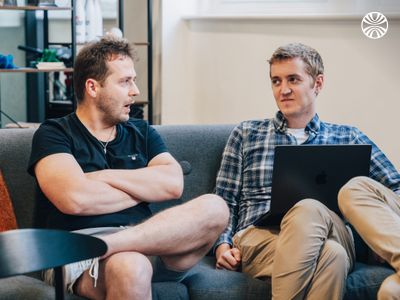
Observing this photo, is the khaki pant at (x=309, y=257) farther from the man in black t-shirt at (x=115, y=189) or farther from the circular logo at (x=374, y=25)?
the circular logo at (x=374, y=25)

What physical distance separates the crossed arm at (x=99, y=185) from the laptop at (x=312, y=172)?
35 cm

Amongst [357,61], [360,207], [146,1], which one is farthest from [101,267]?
[146,1]

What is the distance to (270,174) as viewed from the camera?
2842 millimetres

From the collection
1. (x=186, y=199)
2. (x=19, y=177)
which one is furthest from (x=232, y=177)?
(x=19, y=177)

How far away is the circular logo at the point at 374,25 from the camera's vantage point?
351cm

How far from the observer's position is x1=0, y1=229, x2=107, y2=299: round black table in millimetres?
1622

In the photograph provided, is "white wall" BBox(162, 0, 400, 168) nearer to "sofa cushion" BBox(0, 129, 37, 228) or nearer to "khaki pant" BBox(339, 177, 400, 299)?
"khaki pant" BBox(339, 177, 400, 299)

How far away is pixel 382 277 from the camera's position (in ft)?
8.54

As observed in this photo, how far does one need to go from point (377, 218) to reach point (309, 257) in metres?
0.23

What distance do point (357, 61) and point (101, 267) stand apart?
71.1 inches

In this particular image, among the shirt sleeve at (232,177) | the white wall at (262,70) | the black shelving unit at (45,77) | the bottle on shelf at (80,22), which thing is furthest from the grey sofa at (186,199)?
the bottle on shelf at (80,22)

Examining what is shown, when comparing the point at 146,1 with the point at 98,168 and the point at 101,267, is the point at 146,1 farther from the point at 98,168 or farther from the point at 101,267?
the point at 101,267

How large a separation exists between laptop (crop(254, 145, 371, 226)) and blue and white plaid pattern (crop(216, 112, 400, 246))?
0.55ft

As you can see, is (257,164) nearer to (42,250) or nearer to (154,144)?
(154,144)
